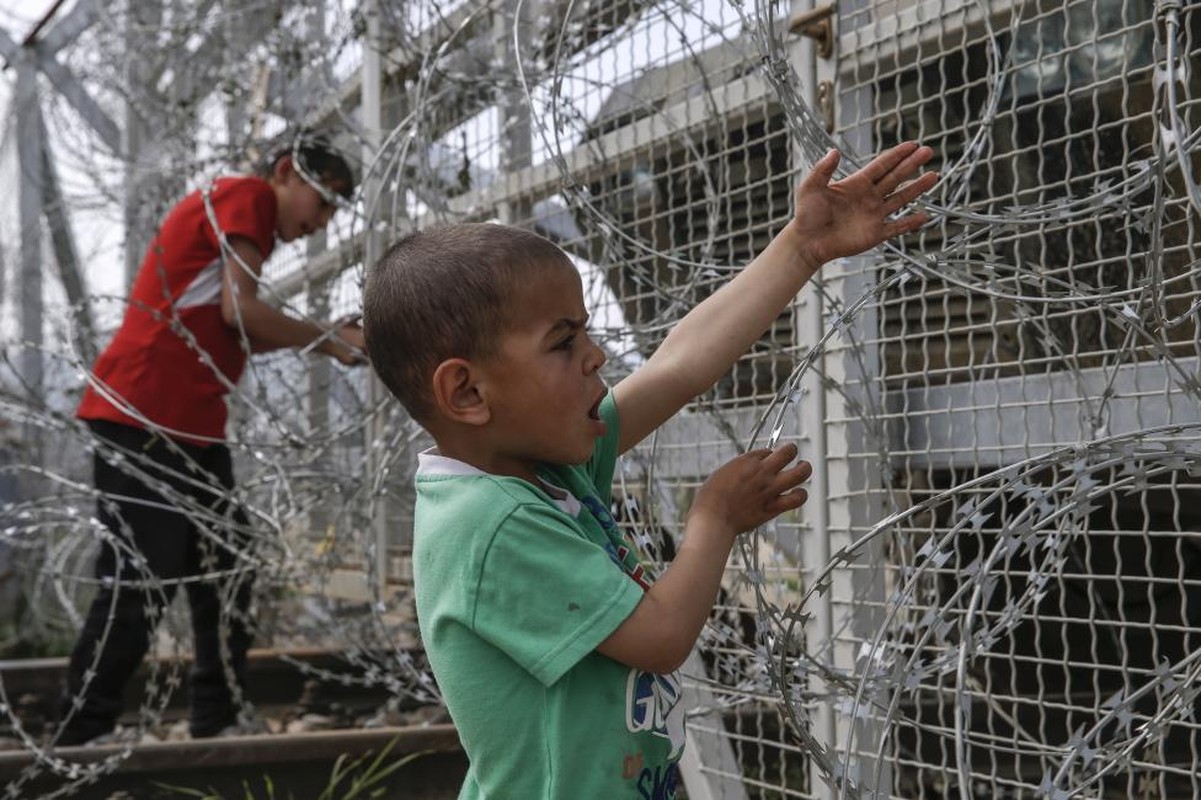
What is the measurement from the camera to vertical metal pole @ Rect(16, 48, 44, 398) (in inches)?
280

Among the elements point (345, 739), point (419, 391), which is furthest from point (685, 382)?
point (345, 739)

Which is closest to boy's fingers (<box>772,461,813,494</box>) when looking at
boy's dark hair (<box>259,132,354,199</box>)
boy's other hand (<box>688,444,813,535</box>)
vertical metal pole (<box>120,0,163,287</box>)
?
boy's other hand (<box>688,444,813,535</box>)

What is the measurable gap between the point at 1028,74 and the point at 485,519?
4.98 ft

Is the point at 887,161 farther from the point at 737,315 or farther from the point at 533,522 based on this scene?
the point at 533,522

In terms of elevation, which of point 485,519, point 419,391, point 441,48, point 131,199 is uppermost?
point 131,199

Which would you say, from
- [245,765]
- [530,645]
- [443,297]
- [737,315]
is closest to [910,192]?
[737,315]

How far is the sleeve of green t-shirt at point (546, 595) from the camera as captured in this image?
136 cm

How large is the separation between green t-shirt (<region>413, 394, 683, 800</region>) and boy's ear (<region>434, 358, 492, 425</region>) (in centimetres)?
6

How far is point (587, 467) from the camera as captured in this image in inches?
68.3

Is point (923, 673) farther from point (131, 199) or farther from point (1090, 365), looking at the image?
point (131, 199)

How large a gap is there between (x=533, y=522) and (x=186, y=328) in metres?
2.58

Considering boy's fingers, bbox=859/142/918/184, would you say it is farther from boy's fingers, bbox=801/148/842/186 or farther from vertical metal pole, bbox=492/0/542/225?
vertical metal pole, bbox=492/0/542/225

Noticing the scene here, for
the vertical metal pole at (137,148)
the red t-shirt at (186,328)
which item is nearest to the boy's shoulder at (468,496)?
the red t-shirt at (186,328)

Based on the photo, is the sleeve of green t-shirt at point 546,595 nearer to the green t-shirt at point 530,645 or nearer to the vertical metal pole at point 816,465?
the green t-shirt at point 530,645
